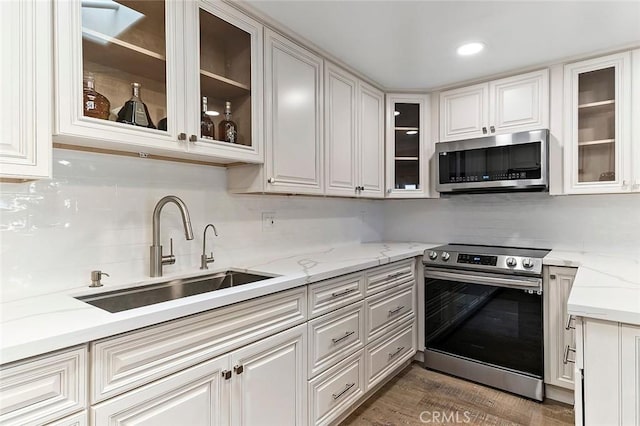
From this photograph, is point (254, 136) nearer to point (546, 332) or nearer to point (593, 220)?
point (546, 332)

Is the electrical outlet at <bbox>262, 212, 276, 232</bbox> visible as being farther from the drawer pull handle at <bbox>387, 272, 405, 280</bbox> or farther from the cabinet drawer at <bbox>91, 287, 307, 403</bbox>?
the drawer pull handle at <bbox>387, 272, 405, 280</bbox>

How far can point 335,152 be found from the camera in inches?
97.2

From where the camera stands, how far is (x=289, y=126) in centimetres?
208

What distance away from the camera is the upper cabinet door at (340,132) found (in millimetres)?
2396

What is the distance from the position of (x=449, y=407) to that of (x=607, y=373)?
1.27 m

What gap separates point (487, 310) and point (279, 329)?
1610 mm

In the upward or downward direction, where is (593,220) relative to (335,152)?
downward

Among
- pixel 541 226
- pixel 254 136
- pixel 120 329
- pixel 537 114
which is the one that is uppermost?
pixel 537 114

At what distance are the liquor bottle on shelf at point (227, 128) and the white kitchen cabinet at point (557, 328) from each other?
6.97ft

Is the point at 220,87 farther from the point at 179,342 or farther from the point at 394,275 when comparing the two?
the point at 394,275

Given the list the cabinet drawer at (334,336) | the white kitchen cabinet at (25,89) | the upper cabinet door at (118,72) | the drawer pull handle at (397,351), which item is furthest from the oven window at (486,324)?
the white kitchen cabinet at (25,89)

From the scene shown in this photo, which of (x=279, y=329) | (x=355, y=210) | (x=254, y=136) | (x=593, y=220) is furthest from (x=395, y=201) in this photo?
(x=279, y=329)

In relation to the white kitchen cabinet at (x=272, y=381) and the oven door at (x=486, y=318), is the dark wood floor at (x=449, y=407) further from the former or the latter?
the white kitchen cabinet at (x=272, y=381)

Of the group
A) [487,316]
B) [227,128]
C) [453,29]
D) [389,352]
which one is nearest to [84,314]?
[227,128]
